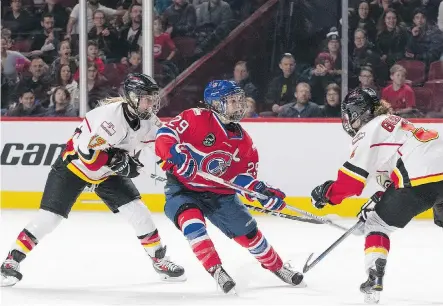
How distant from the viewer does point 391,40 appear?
7.02 m

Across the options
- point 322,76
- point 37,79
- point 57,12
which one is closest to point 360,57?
point 322,76

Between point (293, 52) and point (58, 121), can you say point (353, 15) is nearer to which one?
point (293, 52)

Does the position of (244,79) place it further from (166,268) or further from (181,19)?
(166,268)

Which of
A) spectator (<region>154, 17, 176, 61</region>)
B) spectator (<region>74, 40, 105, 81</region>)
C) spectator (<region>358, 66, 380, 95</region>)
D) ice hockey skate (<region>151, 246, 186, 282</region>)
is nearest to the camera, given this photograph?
ice hockey skate (<region>151, 246, 186, 282</region>)

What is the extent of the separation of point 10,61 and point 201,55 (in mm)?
1474

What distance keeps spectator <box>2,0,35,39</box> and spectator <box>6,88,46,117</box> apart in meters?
0.52

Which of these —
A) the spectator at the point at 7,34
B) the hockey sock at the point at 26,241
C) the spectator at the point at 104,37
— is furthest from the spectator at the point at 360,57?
the hockey sock at the point at 26,241

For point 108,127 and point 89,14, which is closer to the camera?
point 108,127

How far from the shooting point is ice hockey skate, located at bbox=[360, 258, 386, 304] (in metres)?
3.84

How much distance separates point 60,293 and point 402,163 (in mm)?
1503

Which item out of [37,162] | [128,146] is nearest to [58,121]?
[37,162]

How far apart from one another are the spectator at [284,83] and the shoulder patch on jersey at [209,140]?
9.20 feet

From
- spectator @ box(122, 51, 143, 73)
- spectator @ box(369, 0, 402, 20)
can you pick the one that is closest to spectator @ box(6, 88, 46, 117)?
spectator @ box(122, 51, 143, 73)

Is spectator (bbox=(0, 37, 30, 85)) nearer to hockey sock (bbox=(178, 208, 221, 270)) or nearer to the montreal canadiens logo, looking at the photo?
the montreal canadiens logo
